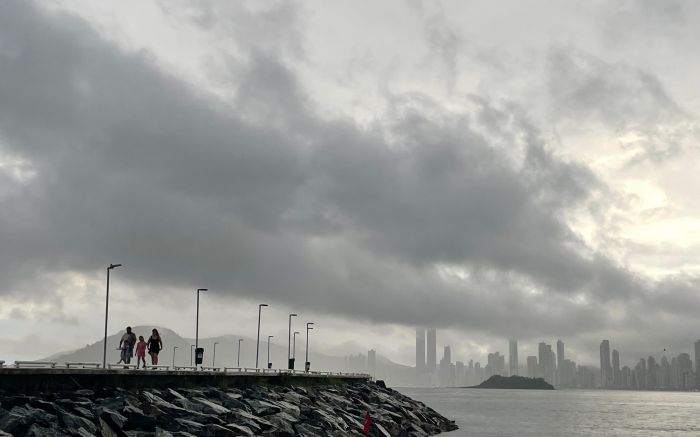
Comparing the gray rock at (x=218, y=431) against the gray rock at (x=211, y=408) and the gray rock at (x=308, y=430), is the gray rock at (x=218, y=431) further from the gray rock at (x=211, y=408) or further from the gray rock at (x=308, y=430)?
the gray rock at (x=308, y=430)

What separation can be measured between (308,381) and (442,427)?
1604 cm

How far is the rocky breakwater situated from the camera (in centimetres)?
2534

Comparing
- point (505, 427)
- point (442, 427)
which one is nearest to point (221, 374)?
point (442, 427)

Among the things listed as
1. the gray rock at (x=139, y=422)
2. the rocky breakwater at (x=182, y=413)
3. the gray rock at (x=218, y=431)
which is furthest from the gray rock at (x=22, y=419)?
the gray rock at (x=218, y=431)

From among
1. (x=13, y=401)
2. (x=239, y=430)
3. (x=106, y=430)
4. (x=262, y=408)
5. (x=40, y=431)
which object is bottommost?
(x=239, y=430)

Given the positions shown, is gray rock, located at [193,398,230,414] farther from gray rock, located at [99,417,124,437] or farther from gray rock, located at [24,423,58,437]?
gray rock, located at [24,423,58,437]

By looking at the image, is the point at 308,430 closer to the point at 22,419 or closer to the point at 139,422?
the point at 139,422

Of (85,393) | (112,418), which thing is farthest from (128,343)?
(112,418)

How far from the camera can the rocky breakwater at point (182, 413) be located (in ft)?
83.1

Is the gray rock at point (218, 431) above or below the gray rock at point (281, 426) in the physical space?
above

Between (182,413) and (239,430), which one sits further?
(182,413)

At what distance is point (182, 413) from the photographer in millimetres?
31688

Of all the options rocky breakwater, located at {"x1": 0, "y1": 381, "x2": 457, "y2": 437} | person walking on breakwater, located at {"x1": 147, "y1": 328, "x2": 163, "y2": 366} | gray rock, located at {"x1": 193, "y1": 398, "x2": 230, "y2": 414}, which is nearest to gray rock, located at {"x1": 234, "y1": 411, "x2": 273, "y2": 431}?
rocky breakwater, located at {"x1": 0, "y1": 381, "x2": 457, "y2": 437}

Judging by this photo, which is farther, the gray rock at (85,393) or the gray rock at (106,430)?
the gray rock at (85,393)
